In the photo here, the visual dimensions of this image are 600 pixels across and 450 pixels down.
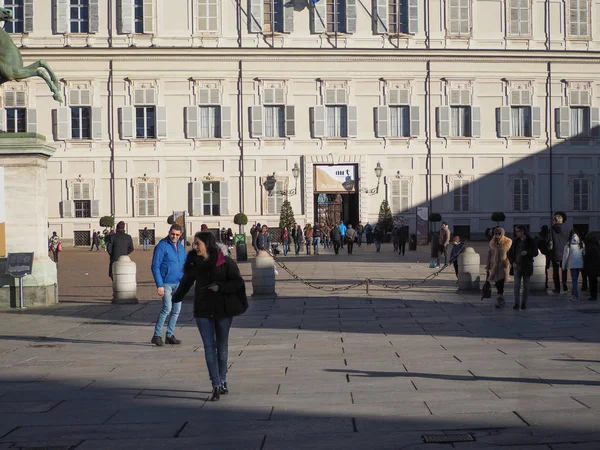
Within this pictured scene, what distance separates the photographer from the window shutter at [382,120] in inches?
1929

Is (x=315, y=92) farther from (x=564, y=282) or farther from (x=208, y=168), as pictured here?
(x=564, y=282)

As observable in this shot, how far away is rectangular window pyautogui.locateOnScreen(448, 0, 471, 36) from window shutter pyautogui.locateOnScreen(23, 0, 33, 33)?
2087cm

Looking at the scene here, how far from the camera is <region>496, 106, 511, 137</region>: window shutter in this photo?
49.6m

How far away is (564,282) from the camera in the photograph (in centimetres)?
1948

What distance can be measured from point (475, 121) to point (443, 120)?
1671 mm

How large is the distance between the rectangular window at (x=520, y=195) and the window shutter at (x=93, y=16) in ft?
74.0

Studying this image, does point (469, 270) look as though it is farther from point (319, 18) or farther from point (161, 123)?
point (319, 18)

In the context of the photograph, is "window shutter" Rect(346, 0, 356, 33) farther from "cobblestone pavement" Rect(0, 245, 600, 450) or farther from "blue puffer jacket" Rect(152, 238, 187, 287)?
"blue puffer jacket" Rect(152, 238, 187, 287)

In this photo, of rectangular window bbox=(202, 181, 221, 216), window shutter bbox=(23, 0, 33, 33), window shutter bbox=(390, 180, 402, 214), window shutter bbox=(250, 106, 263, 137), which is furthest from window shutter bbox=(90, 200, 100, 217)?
window shutter bbox=(390, 180, 402, 214)

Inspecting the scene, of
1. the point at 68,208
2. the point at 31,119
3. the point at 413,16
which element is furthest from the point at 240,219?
the point at 413,16

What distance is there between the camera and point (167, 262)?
498 inches

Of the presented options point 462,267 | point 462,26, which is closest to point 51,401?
point 462,267

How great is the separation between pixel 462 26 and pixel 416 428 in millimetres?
44575

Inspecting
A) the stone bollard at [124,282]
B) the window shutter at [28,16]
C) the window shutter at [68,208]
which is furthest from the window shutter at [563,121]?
the stone bollard at [124,282]
